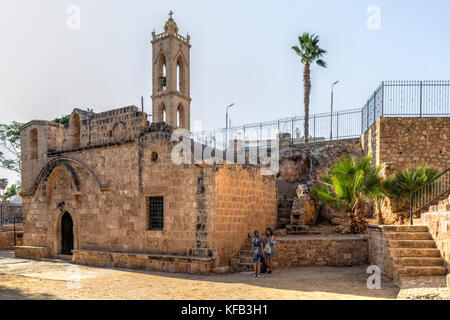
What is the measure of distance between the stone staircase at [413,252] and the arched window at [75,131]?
40.7ft

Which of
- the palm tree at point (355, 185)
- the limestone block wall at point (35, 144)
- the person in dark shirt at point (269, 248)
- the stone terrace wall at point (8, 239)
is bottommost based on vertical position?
the stone terrace wall at point (8, 239)

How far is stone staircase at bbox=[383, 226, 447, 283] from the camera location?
8172 millimetres

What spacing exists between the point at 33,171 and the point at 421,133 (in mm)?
17290

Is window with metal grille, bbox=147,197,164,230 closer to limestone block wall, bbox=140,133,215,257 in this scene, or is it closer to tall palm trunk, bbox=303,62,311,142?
limestone block wall, bbox=140,133,215,257

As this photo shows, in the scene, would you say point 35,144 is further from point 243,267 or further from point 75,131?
point 243,267

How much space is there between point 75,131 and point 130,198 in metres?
4.93

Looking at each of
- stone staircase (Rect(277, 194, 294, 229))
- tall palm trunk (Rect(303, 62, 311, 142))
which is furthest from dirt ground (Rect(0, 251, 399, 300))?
tall palm trunk (Rect(303, 62, 311, 142))

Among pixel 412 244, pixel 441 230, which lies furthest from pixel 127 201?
pixel 441 230

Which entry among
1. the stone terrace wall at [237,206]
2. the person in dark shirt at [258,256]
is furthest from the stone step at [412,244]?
the stone terrace wall at [237,206]

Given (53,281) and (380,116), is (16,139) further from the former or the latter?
(380,116)

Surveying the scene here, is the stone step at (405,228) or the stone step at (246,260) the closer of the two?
the stone step at (405,228)

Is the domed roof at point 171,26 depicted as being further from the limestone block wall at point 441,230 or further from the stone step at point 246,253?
the limestone block wall at point 441,230

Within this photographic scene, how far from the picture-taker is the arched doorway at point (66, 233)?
50.7ft

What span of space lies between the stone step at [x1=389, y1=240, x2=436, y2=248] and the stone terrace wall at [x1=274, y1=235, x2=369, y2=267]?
264 cm
